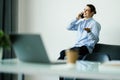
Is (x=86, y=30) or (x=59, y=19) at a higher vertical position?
(x=59, y=19)

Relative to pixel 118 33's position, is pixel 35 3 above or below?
above

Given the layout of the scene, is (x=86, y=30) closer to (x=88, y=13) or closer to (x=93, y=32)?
(x=93, y=32)

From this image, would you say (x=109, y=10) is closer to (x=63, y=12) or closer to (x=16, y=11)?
(x=63, y=12)

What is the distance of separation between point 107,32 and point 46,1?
51.0 inches

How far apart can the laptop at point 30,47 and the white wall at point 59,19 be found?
3.06 metres

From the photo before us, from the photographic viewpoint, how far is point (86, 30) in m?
3.92

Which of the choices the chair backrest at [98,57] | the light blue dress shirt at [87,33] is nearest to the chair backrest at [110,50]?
the light blue dress shirt at [87,33]

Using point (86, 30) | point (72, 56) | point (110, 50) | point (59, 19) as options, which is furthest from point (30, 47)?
point (59, 19)

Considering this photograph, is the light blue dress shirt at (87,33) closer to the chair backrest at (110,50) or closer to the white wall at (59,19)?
the chair backrest at (110,50)

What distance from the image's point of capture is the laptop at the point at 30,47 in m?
1.43

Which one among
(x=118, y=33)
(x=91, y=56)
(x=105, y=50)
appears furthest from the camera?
(x=118, y=33)

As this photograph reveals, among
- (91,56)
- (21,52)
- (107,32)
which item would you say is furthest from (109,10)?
(21,52)

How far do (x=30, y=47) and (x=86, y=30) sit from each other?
2.53 meters

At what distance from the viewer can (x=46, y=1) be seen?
486 centimetres
